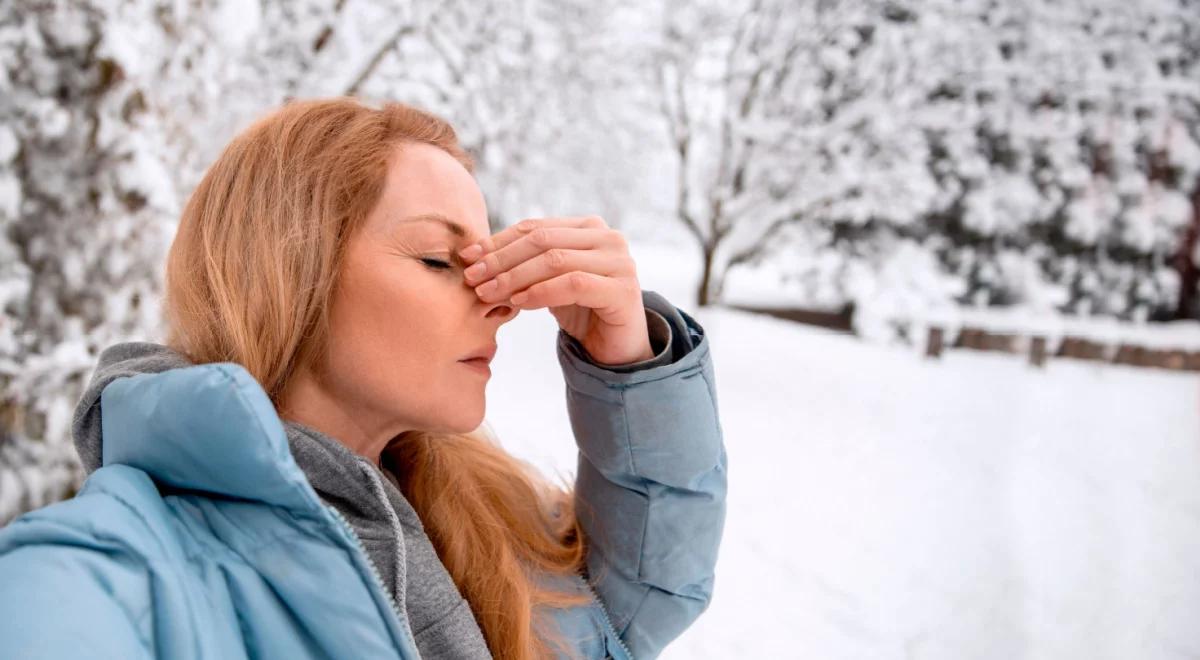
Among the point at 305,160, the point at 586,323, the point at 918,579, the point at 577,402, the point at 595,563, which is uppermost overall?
the point at 305,160

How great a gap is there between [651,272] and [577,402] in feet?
44.0

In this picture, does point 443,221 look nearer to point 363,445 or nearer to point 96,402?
point 363,445

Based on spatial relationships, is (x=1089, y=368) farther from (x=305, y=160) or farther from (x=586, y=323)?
(x=305, y=160)

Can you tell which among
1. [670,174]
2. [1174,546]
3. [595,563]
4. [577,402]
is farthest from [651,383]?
[670,174]

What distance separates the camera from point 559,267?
940 mm

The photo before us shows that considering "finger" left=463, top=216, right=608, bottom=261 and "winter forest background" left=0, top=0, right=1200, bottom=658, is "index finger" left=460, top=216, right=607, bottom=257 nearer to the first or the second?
"finger" left=463, top=216, right=608, bottom=261

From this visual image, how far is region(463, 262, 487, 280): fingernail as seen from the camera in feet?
3.10

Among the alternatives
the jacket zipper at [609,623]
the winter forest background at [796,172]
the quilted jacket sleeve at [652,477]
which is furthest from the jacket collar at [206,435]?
the winter forest background at [796,172]

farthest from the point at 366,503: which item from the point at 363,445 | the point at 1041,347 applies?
the point at 1041,347

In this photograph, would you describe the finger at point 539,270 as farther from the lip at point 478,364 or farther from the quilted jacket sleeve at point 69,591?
the quilted jacket sleeve at point 69,591

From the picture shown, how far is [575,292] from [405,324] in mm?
253

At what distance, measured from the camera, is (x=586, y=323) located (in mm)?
1120

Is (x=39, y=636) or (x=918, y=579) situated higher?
(x=39, y=636)

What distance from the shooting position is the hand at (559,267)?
0.94m
